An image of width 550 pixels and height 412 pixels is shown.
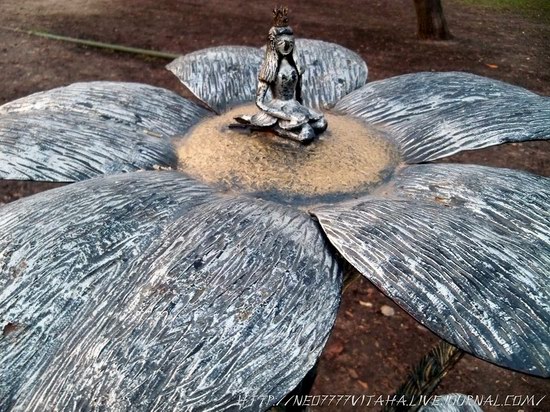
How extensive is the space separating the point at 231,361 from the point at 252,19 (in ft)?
15.5

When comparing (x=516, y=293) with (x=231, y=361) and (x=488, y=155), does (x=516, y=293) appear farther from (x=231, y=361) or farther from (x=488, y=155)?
(x=488, y=155)

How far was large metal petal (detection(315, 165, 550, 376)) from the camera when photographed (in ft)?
2.25

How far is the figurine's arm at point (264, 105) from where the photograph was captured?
45.6 inches

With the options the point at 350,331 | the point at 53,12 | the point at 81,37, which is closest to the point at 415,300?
the point at 350,331

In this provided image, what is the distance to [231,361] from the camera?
0.65 m

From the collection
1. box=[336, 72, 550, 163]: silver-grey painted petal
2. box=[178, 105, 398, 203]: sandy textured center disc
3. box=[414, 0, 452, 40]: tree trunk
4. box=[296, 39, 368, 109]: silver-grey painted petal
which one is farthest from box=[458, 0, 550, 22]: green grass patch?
box=[178, 105, 398, 203]: sandy textured center disc

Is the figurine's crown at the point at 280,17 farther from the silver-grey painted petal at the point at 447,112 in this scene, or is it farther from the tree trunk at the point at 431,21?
the tree trunk at the point at 431,21

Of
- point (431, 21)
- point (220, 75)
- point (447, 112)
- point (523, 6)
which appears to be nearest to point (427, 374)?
point (447, 112)

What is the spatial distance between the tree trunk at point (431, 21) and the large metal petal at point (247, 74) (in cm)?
320

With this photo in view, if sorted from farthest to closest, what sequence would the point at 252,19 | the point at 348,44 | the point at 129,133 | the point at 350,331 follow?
the point at 252,19
the point at 348,44
the point at 350,331
the point at 129,133

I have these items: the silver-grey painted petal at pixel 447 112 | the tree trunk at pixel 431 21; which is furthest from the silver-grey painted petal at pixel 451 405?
the tree trunk at pixel 431 21

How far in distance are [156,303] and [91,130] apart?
1.75ft

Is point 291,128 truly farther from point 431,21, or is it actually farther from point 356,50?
point 431,21

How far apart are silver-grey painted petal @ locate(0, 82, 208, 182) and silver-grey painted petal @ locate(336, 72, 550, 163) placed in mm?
414
